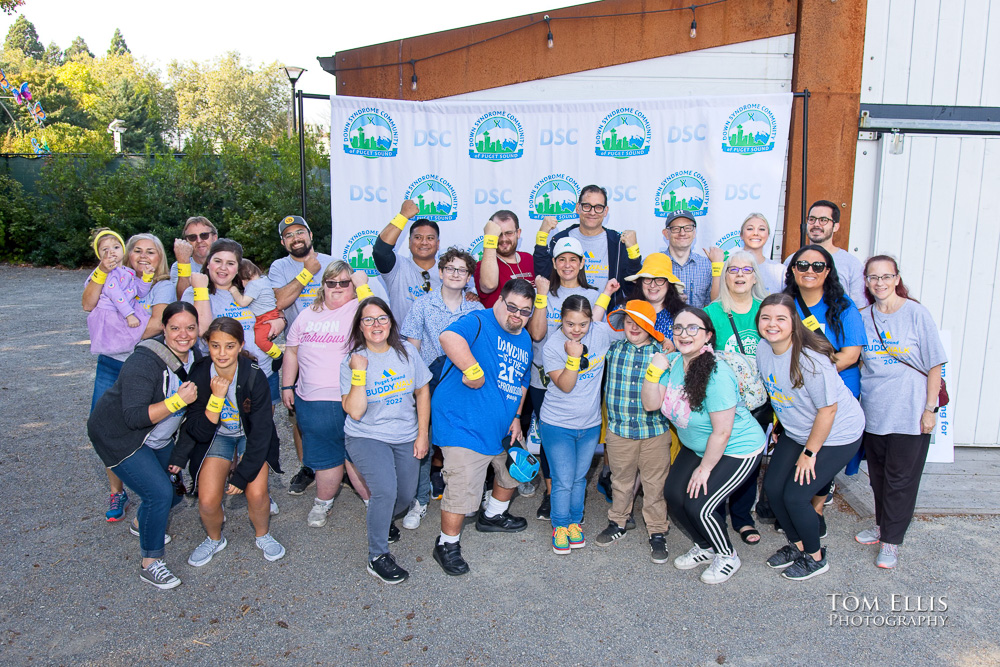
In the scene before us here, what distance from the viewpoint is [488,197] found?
5.84 metres

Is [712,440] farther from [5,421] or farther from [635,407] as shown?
[5,421]

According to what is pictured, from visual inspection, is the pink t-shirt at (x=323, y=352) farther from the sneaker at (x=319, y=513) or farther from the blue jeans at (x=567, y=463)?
the blue jeans at (x=567, y=463)

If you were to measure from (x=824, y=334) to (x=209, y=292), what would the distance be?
12.7 ft

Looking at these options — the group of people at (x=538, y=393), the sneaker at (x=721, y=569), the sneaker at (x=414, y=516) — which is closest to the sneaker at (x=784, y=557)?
the group of people at (x=538, y=393)

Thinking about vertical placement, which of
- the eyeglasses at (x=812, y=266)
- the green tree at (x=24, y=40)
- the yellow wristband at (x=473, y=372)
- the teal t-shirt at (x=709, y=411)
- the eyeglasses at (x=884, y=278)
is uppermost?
the green tree at (x=24, y=40)

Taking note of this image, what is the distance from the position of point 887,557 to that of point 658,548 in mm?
1307

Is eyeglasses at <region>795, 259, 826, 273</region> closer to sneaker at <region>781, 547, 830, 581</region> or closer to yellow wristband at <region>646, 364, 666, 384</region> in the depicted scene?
yellow wristband at <region>646, 364, 666, 384</region>

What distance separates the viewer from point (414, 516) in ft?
14.5

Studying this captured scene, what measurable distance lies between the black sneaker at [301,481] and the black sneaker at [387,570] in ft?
4.47

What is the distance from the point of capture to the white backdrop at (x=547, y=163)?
5457 millimetres

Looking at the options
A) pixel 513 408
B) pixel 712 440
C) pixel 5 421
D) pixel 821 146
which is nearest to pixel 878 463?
pixel 712 440

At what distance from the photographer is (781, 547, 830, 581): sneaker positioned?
12.3 feet

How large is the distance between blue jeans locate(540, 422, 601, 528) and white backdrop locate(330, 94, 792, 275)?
88.7 inches

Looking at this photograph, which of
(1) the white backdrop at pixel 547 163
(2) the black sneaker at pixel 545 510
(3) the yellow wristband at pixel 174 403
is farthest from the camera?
(1) the white backdrop at pixel 547 163
